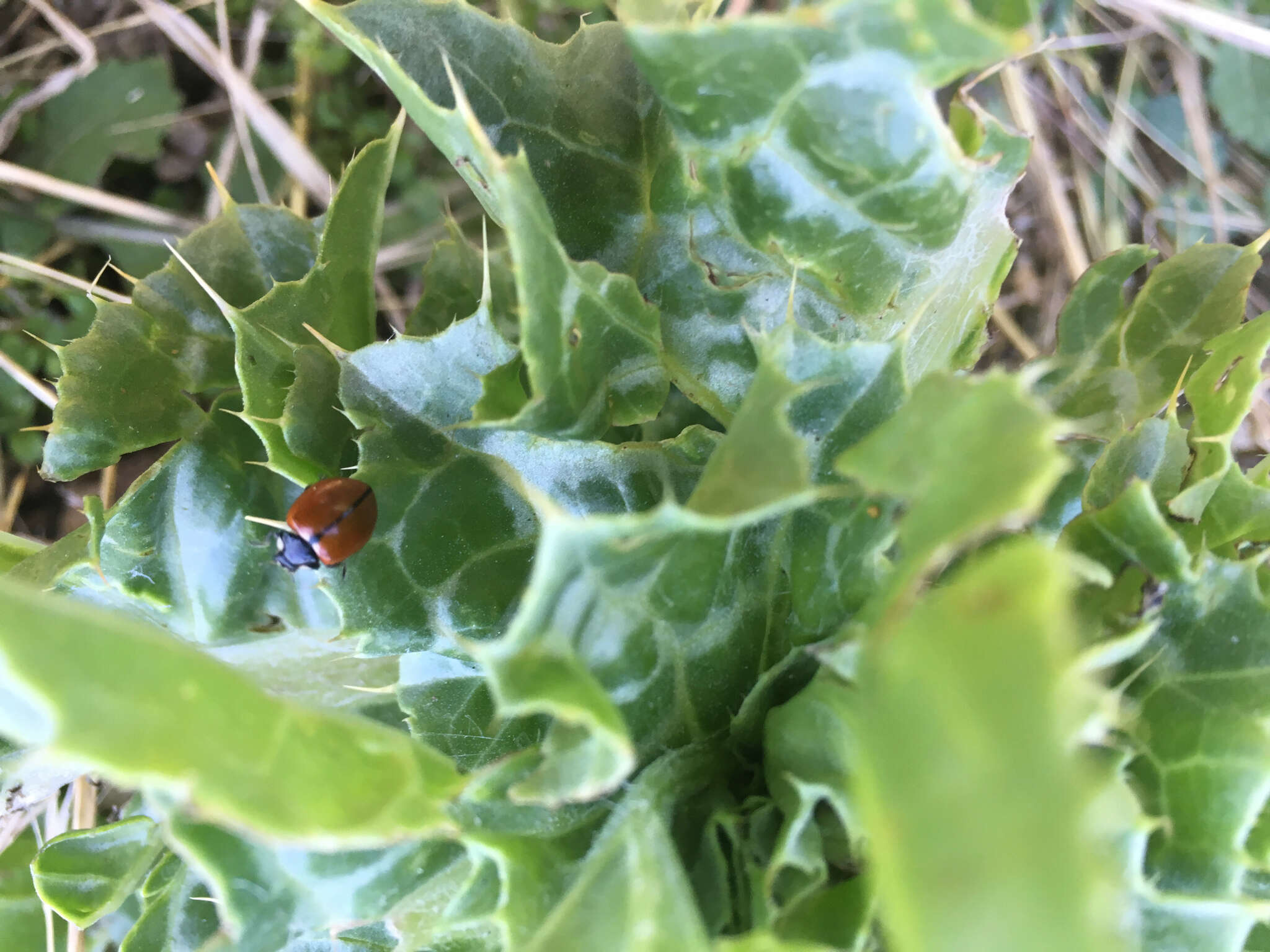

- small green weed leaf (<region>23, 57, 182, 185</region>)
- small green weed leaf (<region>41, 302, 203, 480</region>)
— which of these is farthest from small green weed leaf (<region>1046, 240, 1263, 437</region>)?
small green weed leaf (<region>23, 57, 182, 185</region>)

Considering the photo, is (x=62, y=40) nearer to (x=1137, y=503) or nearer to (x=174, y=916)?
(x=174, y=916)

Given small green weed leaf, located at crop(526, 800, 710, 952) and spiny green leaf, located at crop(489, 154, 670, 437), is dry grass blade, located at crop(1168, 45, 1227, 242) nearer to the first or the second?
spiny green leaf, located at crop(489, 154, 670, 437)

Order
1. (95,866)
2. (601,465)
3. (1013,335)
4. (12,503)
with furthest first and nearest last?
(1013,335), (12,503), (95,866), (601,465)

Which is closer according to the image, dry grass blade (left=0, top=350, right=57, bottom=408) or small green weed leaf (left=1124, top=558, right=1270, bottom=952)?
small green weed leaf (left=1124, top=558, right=1270, bottom=952)

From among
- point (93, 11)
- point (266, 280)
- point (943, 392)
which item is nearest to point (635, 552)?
point (943, 392)

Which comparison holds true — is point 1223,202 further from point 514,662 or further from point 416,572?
point 514,662

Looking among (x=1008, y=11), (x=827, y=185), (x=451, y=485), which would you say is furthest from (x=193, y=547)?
(x=1008, y=11)

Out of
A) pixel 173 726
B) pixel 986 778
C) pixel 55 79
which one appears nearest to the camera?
pixel 986 778
